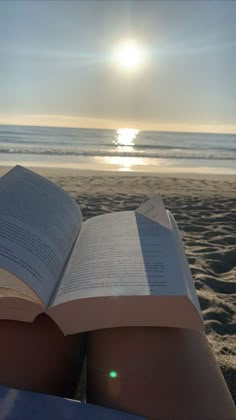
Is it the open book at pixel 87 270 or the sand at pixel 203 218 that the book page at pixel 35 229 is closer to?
the open book at pixel 87 270

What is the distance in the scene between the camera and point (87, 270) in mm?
1109

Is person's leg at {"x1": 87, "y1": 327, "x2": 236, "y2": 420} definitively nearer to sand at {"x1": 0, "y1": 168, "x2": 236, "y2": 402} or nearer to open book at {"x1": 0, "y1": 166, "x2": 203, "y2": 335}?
open book at {"x1": 0, "y1": 166, "x2": 203, "y2": 335}

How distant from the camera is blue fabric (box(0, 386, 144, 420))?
2.50ft

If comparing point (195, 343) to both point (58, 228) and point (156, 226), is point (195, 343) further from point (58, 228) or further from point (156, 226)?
point (58, 228)

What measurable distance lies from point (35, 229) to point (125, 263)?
0.95 feet

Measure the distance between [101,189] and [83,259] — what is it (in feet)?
15.5

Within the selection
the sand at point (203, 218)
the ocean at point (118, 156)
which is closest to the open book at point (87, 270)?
the sand at point (203, 218)

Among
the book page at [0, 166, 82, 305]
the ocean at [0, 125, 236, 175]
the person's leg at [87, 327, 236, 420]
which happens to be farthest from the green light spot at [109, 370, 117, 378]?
the ocean at [0, 125, 236, 175]

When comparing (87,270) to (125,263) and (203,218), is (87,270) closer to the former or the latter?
(125,263)

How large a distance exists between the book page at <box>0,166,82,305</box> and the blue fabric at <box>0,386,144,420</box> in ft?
0.74

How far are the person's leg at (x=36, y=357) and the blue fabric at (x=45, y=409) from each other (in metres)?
0.12

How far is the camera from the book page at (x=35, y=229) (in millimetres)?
1011

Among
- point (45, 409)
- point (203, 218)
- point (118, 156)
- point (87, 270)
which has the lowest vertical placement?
point (45, 409)

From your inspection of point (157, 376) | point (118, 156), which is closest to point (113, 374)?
point (157, 376)
